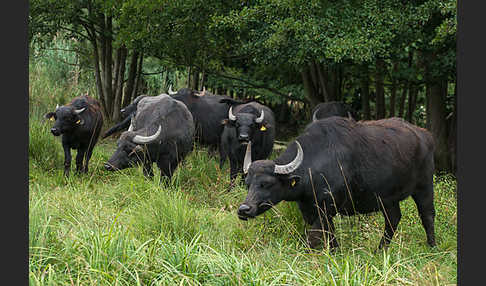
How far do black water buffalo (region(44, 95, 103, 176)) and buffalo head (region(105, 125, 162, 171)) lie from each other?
1850mm

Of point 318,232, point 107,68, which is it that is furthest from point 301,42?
point 107,68

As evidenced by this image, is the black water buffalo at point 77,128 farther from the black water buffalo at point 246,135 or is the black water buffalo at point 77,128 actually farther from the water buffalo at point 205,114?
the black water buffalo at point 246,135

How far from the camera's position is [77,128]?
34.2 ft

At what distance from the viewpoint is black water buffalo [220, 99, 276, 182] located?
33.2 ft

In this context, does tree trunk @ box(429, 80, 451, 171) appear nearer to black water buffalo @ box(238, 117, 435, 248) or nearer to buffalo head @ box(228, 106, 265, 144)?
buffalo head @ box(228, 106, 265, 144)

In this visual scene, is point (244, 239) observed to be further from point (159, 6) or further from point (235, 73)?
point (235, 73)

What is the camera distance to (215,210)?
291 inches

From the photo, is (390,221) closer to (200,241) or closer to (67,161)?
(200,241)

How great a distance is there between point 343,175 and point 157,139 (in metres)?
3.80

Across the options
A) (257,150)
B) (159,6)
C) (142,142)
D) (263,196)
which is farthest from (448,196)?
(159,6)

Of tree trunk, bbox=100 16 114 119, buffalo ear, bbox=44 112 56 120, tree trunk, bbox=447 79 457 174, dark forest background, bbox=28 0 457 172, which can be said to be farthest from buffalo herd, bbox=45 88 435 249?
tree trunk, bbox=100 16 114 119

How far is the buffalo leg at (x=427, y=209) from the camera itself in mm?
6707

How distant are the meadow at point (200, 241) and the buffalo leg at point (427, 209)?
145 millimetres

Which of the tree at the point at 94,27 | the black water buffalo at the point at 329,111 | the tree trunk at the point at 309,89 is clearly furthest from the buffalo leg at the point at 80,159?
the tree trunk at the point at 309,89
